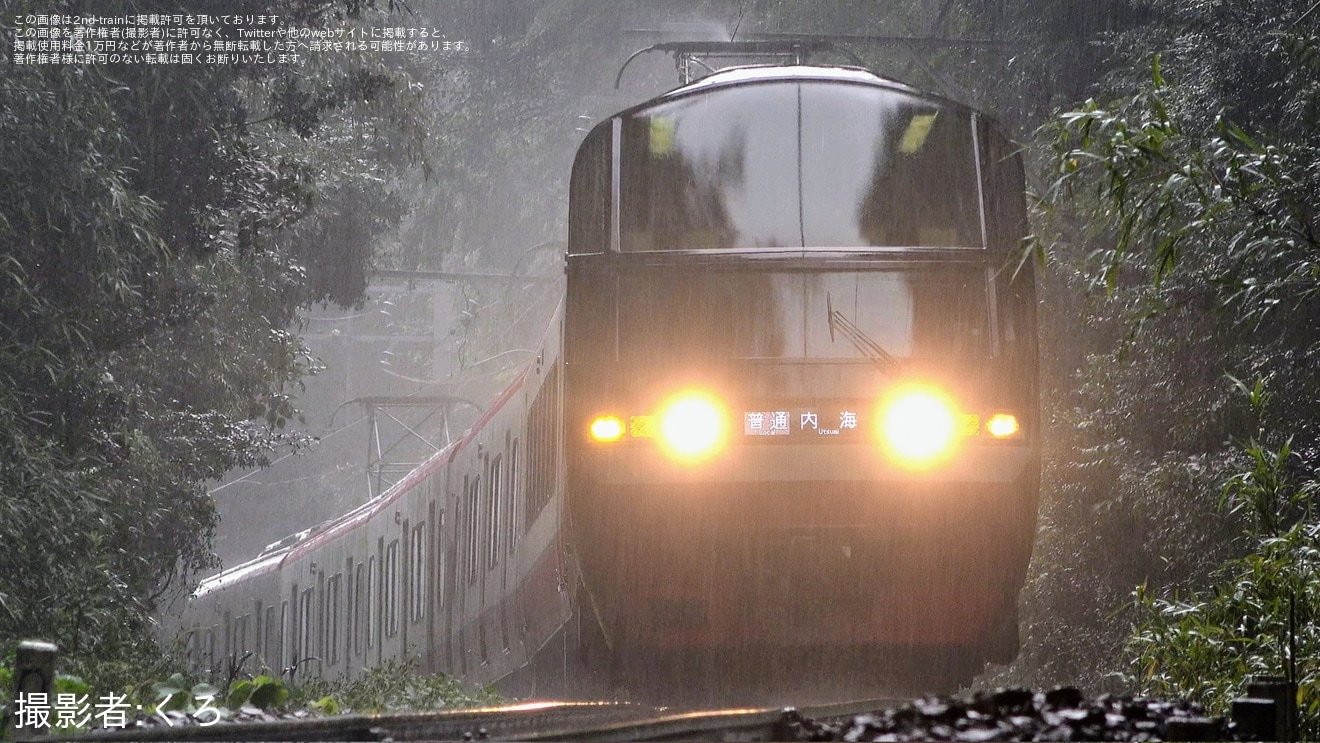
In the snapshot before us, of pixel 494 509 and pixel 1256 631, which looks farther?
pixel 494 509

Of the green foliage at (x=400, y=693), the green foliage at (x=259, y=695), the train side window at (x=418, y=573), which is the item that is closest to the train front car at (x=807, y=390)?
the green foliage at (x=259, y=695)

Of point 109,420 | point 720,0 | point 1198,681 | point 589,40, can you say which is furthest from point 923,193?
point 589,40

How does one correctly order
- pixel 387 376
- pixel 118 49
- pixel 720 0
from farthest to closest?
pixel 387 376 → pixel 720 0 → pixel 118 49

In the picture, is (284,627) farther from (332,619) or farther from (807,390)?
(807,390)

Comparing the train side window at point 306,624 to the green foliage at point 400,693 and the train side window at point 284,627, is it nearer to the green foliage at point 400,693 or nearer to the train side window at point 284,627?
the train side window at point 284,627

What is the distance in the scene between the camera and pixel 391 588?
1574 cm

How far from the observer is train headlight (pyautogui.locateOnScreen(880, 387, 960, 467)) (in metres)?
7.71

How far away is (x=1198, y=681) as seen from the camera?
6.67 meters

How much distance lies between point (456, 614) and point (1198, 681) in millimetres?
8416

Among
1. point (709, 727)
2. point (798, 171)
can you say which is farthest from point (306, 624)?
point (709, 727)

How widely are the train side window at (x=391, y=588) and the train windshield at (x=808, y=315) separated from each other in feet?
27.6

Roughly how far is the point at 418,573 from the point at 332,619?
2.77m

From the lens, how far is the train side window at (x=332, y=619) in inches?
680

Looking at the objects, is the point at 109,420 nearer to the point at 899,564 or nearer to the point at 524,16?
the point at 899,564
